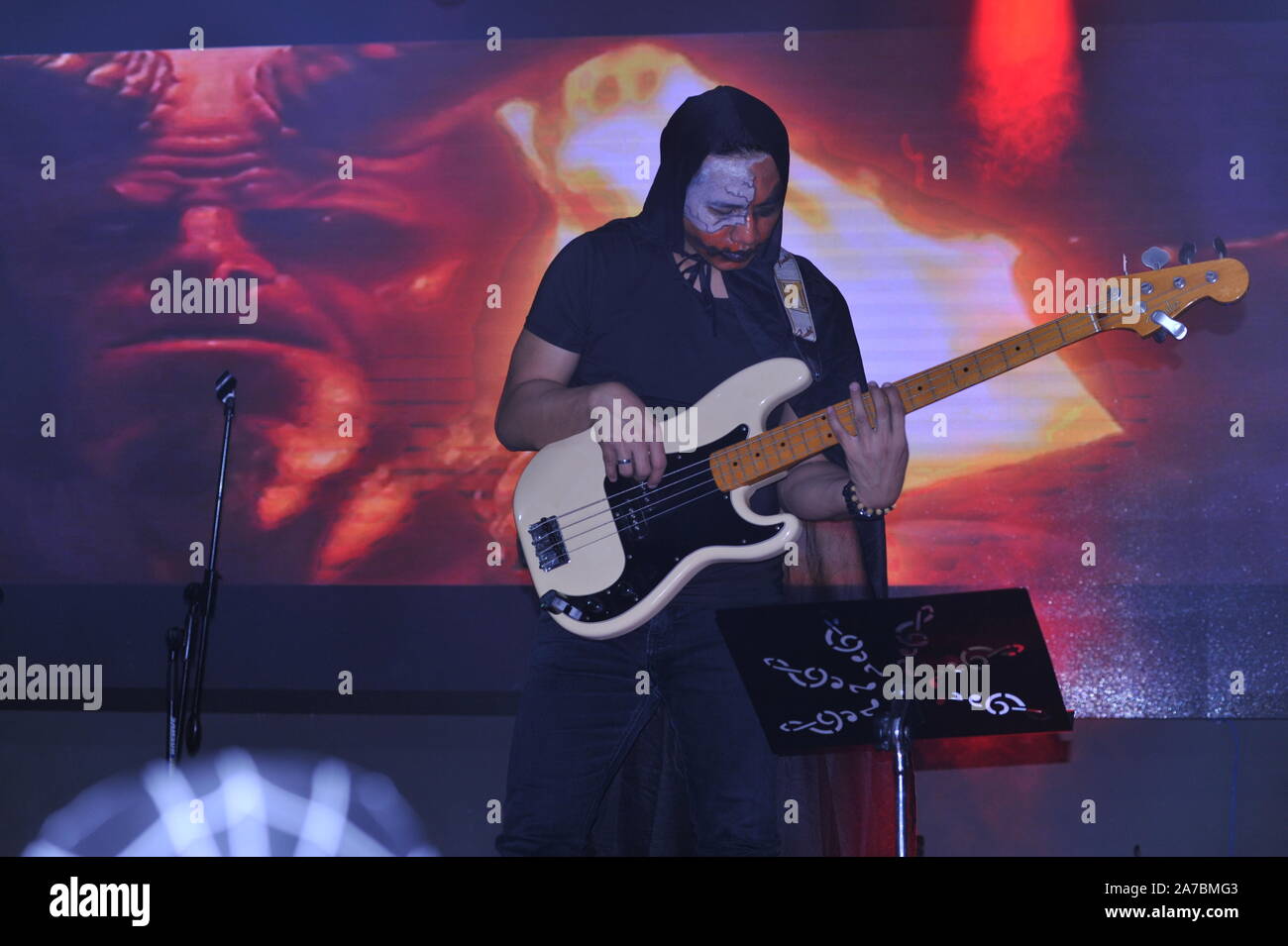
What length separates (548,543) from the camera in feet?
10.3

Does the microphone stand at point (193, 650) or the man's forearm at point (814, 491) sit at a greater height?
the man's forearm at point (814, 491)

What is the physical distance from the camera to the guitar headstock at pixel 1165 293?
320 cm

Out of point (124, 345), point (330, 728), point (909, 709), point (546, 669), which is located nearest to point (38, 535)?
point (124, 345)

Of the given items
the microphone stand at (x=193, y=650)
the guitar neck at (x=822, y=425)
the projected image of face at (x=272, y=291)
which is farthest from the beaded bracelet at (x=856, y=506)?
the microphone stand at (x=193, y=650)

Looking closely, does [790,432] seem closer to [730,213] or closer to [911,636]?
[730,213]

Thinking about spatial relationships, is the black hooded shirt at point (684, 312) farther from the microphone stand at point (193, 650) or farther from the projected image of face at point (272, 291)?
the microphone stand at point (193, 650)

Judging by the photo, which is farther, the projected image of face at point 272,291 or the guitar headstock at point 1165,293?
the projected image of face at point 272,291

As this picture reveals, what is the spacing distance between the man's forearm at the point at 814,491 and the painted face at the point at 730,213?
622 mm

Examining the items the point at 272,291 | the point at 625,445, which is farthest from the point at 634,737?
the point at 272,291

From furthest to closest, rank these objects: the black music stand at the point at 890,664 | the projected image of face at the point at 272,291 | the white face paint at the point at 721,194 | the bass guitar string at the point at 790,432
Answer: the projected image of face at the point at 272,291
the white face paint at the point at 721,194
the bass guitar string at the point at 790,432
the black music stand at the point at 890,664

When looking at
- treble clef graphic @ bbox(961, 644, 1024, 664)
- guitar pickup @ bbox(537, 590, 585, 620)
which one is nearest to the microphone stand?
guitar pickup @ bbox(537, 590, 585, 620)

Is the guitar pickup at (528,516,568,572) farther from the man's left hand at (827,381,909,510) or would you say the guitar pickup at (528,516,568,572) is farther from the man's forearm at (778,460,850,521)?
the man's left hand at (827,381,909,510)

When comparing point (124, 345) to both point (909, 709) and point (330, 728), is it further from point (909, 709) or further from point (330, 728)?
point (909, 709)
